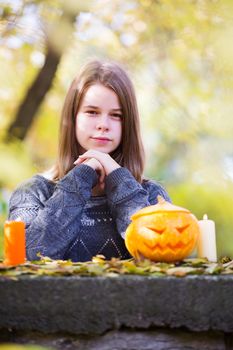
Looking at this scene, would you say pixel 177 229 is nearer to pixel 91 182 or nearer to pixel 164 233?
pixel 164 233

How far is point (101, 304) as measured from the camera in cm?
154

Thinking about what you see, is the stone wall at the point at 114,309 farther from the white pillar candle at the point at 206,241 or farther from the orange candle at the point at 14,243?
the white pillar candle at the point at 206,241

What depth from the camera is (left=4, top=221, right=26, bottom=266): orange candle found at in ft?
5.82

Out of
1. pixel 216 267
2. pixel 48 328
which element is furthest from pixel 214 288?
pixel 48 328

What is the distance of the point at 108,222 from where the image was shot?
255cm

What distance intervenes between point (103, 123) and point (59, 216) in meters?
0.46

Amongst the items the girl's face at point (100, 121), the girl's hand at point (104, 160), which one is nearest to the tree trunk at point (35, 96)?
the girl's face at point (100, 121)

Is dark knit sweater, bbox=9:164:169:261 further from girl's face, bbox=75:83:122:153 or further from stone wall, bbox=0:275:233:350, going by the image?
stone wall, bbox=0:275:233:350

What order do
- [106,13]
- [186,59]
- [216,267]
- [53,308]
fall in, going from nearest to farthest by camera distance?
[53,308] < [216,267] < [106,13] < [186,59]

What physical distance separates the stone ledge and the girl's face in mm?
1077

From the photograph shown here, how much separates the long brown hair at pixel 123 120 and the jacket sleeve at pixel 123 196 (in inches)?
11.6

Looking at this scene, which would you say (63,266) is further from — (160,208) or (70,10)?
(70,10)

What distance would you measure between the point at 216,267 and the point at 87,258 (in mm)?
895

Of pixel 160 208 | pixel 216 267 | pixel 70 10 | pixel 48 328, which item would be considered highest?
pixel 70 10
